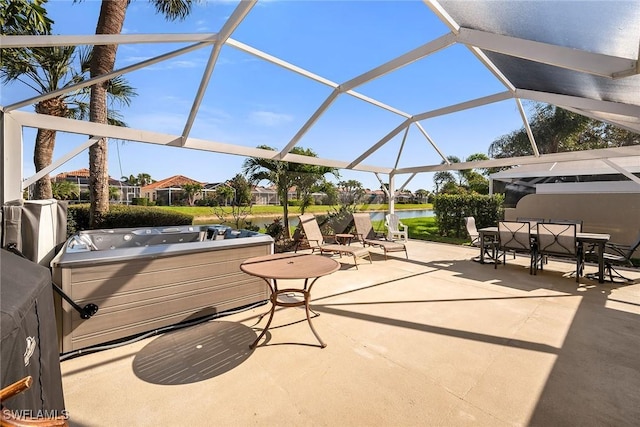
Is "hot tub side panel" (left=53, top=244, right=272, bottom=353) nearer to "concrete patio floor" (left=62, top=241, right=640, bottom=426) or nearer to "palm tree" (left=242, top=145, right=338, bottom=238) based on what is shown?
"concrete patio floor" (left=62, top=241, right=640, bottom=426)

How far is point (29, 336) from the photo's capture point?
108cm

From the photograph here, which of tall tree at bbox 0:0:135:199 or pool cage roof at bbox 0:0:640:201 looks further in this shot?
tall tree at bbox 0:0:135:199

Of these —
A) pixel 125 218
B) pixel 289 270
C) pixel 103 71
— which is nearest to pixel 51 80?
pixel 103 71

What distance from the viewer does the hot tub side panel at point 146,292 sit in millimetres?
2678

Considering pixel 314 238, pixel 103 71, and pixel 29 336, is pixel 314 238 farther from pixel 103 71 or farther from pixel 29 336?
pixel 103 71

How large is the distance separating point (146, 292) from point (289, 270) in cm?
160

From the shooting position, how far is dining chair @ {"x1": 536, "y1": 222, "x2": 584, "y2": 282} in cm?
517

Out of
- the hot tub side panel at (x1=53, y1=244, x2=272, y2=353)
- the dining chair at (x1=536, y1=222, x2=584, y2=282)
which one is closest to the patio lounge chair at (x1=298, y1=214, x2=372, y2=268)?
the hot tub side panel at (x1=53, y1=244, x2=272, y2=353)

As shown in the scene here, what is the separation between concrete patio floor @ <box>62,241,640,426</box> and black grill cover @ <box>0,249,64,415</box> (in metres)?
0.88

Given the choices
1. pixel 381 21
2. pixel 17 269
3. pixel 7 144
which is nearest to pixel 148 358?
pixel 17 269

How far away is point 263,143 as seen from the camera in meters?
8.60

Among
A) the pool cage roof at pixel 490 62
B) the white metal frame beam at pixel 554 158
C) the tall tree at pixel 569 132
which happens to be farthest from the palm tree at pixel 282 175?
the tall tree at pixel 569 132

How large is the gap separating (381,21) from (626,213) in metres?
8.94

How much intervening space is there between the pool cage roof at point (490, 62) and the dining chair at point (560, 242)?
166 cm
